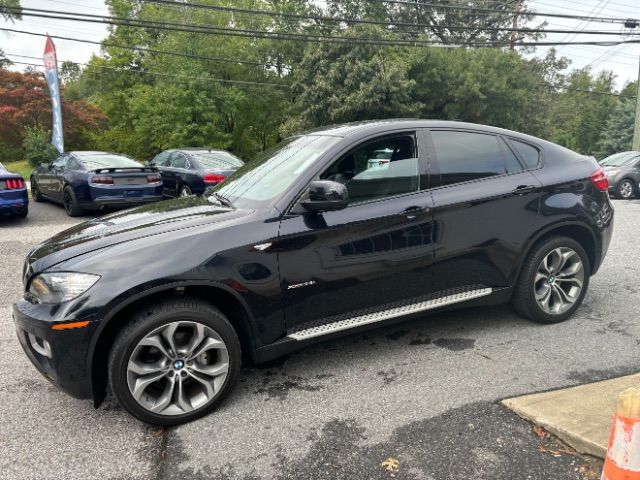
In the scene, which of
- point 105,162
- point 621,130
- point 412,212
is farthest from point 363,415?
point 621,130

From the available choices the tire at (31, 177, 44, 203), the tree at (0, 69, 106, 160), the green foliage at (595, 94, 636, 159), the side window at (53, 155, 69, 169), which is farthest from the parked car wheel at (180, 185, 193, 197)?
the green foliage at (595, 94, 636, 159)

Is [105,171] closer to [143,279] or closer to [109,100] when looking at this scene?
[143,279]

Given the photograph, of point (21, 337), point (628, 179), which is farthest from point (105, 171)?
point (628, 179)

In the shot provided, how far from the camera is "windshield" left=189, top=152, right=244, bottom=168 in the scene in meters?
11.4

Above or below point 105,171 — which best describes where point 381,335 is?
below

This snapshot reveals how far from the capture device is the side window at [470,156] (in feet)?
12.0

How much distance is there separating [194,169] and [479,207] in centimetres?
886

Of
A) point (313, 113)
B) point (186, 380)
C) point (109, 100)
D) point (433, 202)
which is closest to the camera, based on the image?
point (186, 380)

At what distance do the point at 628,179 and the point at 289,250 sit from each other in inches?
576

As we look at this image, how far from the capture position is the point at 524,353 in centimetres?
364

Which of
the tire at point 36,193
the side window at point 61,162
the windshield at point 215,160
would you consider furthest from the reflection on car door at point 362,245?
the tire at point 36,193

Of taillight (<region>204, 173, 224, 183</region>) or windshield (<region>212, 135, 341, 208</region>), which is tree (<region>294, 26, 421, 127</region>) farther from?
windshield (<region>212, 135, 341, 208</region>)

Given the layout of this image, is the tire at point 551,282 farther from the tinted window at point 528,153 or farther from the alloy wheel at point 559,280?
the tinted window at point 528,153

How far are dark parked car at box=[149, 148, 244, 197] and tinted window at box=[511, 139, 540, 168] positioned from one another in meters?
7.63
